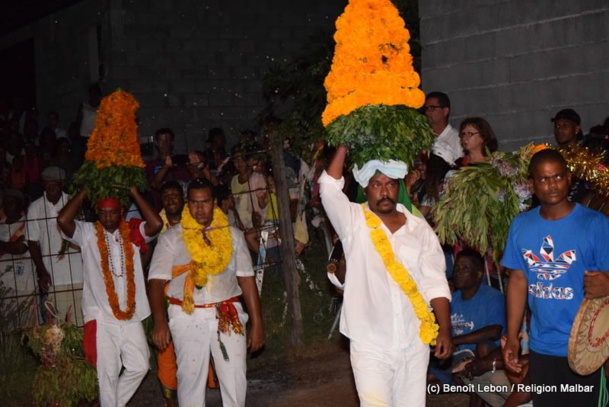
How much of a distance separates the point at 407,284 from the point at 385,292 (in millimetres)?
156

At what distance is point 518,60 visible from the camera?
35.9 feet

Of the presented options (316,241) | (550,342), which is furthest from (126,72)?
(550,342)

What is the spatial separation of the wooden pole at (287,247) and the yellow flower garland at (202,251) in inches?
100

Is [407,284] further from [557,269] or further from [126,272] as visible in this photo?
[126,272]

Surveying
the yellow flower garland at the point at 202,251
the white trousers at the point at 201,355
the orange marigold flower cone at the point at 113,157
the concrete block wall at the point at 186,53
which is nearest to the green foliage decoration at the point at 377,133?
the yellow flower garland at the point at 202,251

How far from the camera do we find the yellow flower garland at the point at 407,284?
614 cm

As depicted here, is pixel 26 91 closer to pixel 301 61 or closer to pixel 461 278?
pixel 301 61

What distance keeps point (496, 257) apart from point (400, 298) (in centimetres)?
174

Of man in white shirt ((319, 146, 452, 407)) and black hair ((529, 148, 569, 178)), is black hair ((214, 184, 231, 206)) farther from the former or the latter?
black hair ((529, 148, 569, 178))

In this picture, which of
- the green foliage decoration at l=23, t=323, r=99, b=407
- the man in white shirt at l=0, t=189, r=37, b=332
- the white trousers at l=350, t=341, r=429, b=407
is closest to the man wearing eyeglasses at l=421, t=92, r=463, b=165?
the white trousers at l=350, t=341, r=429, b=407

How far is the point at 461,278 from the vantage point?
807 cm

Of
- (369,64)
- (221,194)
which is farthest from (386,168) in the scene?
(221,194)

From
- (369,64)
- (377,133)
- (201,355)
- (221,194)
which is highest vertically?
(369,64)

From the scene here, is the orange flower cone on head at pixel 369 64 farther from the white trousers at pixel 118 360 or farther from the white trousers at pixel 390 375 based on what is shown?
the white trousers at pixel 118 360
